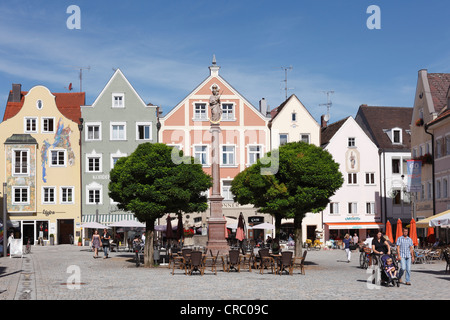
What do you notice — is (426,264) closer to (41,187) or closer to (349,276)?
(349,276)

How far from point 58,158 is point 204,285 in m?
40.5

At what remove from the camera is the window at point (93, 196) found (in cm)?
5927

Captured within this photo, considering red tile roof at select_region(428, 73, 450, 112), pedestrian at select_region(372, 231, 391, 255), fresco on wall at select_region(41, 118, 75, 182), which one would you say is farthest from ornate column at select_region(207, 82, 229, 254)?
fresco on wall at select_region(41, 118, 75, 182)

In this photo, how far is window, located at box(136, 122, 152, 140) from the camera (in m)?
59.6

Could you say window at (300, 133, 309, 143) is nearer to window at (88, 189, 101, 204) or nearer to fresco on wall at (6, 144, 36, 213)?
window at (88, 189, 101, 204)

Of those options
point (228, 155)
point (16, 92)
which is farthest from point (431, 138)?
point (16, 92)

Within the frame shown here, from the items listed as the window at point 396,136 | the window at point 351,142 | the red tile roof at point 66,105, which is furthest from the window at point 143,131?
the window at point 396,136

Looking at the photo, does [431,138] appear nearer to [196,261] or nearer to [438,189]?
[438,189]

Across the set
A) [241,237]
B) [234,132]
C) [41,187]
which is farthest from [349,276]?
[41,187]

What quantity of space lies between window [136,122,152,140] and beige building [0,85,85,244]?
5.13 meters

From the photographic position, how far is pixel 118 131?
59.7 m

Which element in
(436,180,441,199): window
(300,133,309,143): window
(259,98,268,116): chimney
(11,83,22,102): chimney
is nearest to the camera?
(436,180,441,199): window

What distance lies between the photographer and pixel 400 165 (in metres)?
63.0
